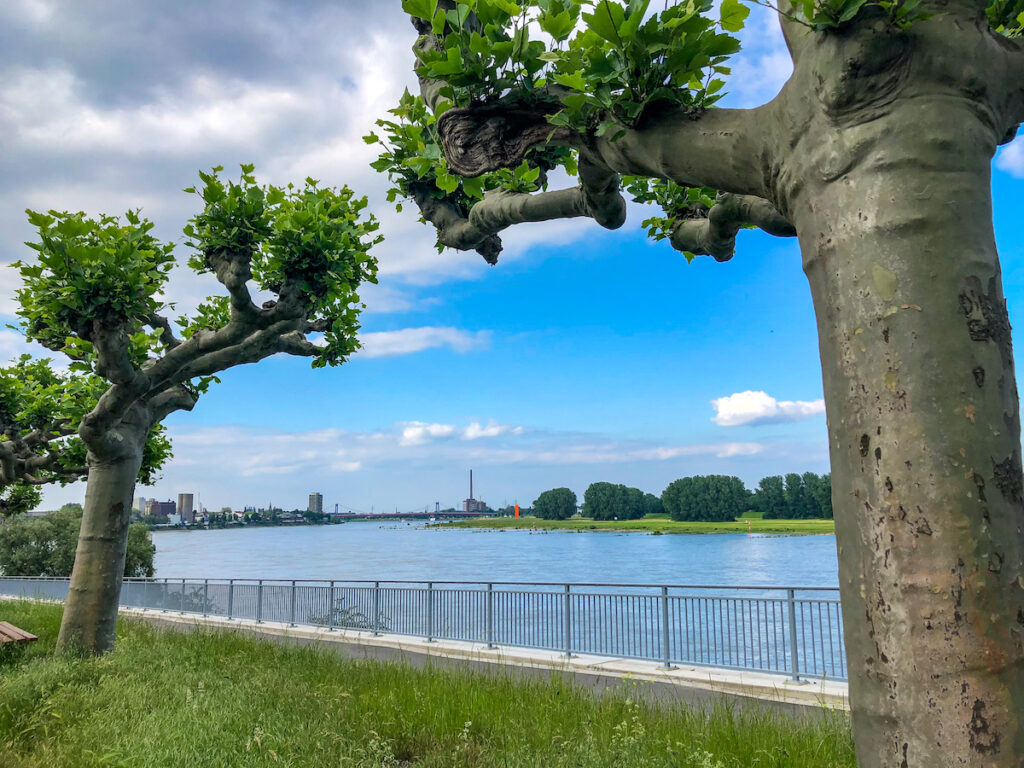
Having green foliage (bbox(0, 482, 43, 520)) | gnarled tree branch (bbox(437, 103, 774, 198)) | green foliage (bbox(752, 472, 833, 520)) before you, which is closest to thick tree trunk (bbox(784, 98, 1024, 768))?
gnarled tree branch (bbox(437, 103, 774, 198))

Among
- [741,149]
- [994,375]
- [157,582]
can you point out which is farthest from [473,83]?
[157,582]

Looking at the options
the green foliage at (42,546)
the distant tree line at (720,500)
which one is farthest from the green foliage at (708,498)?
the green foliage at (42,546)

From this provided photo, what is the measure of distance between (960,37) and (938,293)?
3.28ft

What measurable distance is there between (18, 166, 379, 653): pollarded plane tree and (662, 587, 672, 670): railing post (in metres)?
6.74

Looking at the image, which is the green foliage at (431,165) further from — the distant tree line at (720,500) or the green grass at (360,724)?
the distant tree line at (720,500)

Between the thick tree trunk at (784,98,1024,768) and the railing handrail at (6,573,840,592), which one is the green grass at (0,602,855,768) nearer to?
the thick tree trunk at (784,98,1024,768)

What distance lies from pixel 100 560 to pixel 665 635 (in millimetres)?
7952

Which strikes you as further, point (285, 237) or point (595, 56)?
point (285, 237)

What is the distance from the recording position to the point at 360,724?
5367 mm

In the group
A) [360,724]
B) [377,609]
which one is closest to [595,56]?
[360,724]

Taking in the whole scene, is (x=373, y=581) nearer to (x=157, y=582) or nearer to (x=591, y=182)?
(x=157, y=582)

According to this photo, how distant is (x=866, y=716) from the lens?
2174mm

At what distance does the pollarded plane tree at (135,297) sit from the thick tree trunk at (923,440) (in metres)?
7.74

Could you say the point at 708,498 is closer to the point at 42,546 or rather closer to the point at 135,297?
the point at 42,546
